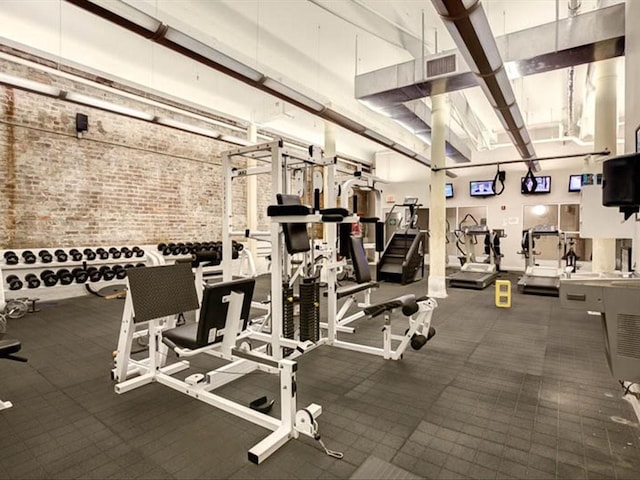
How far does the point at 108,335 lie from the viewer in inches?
164

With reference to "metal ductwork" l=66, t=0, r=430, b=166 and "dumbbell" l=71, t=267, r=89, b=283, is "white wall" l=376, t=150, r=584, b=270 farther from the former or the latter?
"dumbbell" l=71, t=267, r=89, b=283

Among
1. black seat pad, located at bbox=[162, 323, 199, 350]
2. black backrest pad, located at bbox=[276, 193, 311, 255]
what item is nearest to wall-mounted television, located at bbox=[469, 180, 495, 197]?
black backrest pad, located at bbox=[276, 193, 311, 255]

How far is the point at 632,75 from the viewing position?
10.3ft

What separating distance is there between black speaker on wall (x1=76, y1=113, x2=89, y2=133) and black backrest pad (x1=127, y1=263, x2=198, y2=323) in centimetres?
486

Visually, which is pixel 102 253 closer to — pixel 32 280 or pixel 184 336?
pixel 32 280

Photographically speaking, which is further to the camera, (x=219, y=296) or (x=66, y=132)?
(x=66, y=132)

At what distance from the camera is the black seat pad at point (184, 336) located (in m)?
2.49

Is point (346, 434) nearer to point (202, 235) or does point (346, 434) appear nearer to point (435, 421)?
point (435, 421)

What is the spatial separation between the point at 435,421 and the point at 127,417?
202cm

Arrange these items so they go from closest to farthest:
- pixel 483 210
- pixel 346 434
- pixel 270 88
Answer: pixel 346 434 → pixel 270 88 → pixel 483 210

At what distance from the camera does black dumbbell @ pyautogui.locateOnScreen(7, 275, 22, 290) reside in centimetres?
538

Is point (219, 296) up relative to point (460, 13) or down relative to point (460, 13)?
down

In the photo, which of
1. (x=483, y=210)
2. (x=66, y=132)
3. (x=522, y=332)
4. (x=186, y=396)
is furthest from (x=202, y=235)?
(x=483, y=210)

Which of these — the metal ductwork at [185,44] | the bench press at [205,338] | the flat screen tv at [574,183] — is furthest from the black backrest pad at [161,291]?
the flat screen tv at [574,183]
